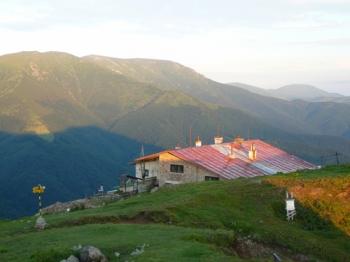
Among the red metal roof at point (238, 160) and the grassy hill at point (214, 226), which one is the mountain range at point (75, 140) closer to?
the red metal roof at point (238, 160)

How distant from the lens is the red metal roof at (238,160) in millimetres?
45384

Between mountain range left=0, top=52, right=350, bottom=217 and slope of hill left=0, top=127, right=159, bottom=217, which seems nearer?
slope of hill left=0, top=127, right=159, bottom=217

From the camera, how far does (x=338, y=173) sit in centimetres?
3519

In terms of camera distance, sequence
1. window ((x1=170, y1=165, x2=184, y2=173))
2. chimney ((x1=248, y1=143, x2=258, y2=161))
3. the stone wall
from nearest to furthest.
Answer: the stone wall, window ((x1=170, y1=165, x2=184, y2=173)), chimney ((x1=248, y1=143, x2=258, y2=161))

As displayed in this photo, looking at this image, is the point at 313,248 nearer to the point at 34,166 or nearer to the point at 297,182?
the point at 297,182

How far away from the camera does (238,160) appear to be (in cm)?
4862

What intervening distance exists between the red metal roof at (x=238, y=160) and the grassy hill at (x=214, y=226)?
10.1 m

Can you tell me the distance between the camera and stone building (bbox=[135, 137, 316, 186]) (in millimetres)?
45562

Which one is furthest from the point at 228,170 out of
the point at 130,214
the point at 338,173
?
the point at 130,214

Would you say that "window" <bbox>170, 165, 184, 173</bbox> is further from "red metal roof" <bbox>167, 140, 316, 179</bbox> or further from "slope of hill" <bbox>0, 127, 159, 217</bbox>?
"slope of hill" <bbox>0, 127, 159, 217</bbox>

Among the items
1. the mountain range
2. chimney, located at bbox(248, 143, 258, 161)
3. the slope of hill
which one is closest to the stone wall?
chimney, located at bbox(248, 143, 258, 161)

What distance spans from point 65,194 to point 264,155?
246 ft

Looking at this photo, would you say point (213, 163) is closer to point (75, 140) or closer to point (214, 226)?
point (214, 226)

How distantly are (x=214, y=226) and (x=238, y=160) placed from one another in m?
24.7
